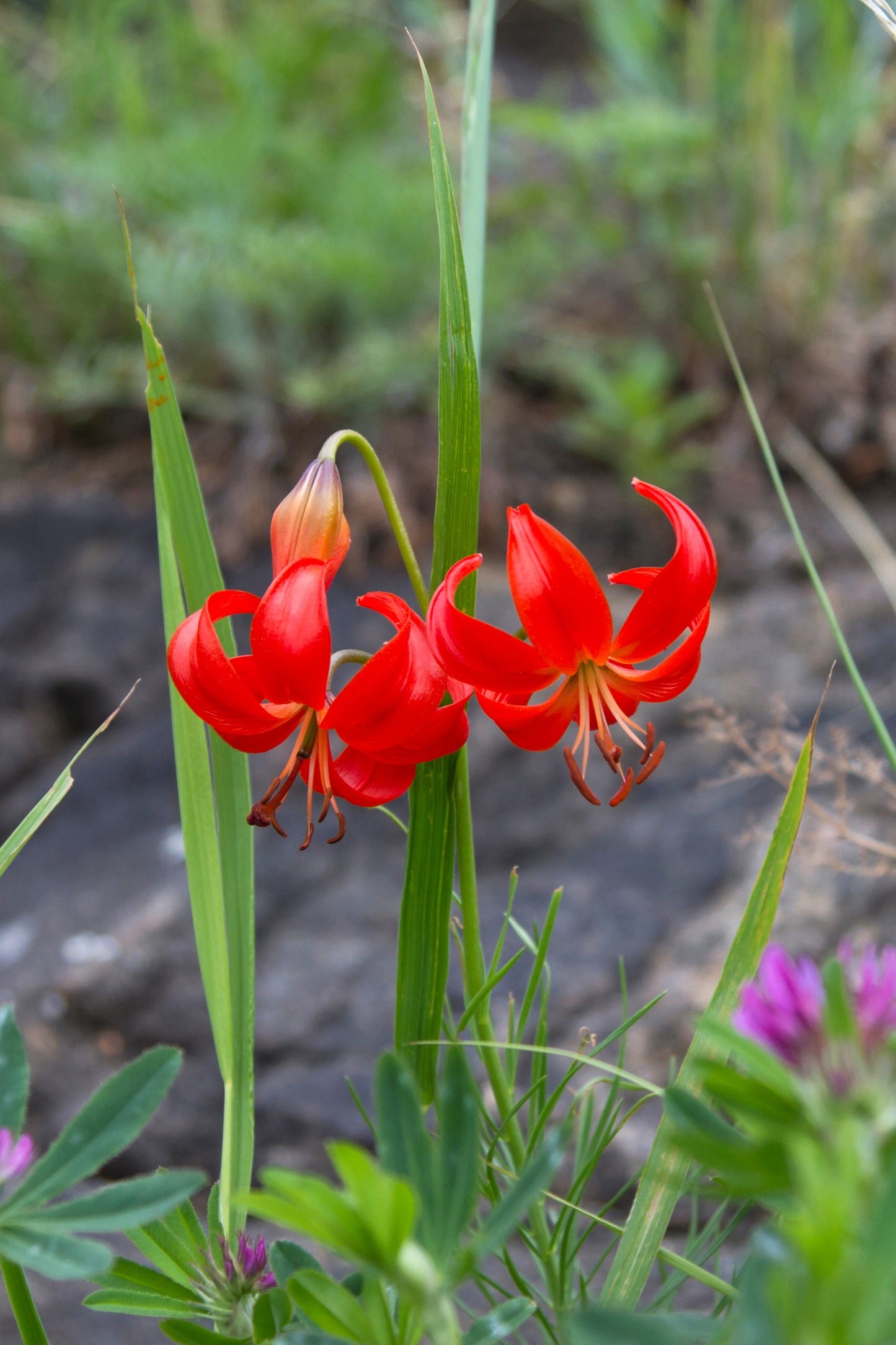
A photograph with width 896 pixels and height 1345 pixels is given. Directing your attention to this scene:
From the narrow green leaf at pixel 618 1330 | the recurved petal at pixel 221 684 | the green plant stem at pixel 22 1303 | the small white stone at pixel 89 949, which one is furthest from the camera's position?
the small white stone at pixel 89 949

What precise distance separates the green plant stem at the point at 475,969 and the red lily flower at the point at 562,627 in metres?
0.04

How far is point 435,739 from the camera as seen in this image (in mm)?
438

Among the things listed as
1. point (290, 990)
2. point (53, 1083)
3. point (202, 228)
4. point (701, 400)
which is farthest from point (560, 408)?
point (53, 1083)

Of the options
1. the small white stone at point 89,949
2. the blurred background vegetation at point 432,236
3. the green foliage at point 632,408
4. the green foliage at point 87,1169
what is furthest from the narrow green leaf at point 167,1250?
the green foliage at point 632,408

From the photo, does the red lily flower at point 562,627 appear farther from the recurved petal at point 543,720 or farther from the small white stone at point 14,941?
the small white stone at point 14,941

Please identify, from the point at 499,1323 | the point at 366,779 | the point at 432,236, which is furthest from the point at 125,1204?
the point at 432,236

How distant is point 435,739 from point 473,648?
1.7 inches

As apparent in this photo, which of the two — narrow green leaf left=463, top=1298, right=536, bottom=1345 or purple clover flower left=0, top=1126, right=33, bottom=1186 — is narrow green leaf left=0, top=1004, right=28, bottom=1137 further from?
narrow green leaf left=463, top=1298, right=536, bottom=1345

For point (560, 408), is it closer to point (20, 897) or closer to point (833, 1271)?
point (20, 897)

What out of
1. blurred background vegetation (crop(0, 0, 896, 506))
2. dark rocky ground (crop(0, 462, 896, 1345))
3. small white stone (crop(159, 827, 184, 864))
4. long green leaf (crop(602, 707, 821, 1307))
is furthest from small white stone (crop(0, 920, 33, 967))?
long green leaf (crop(602, 707, 821, 1307))

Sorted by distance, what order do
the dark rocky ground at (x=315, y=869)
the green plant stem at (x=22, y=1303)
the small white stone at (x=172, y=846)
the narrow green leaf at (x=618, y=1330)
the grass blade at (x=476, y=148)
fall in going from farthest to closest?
the small white stone at (x=172, y=846), the dark rocky ground at (x=315, y=869), the grass blade at (x=476, y=148), the green plant stem at (x=22, y=1303), the narrow green leaf at (x=618, y=1330)

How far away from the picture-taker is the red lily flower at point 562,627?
43 centimetres

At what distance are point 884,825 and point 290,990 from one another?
758mm

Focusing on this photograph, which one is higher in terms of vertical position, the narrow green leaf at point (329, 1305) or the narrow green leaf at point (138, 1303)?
the narrow green leaf at point (329, 1305)
